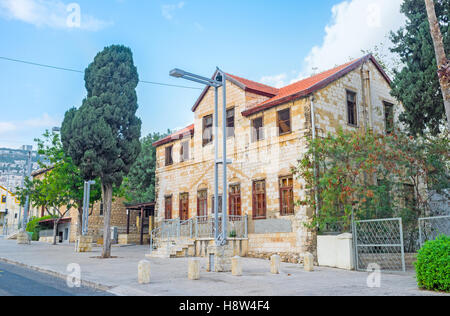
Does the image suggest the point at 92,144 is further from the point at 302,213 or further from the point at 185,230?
the point at 302,213

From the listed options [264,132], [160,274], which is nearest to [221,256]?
[160,274]

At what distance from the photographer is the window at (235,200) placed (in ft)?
64.1

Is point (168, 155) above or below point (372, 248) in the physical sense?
above

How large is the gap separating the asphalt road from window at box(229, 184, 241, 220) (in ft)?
31.5

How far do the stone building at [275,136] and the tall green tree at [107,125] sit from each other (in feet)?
15.2

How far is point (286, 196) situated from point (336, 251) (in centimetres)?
351

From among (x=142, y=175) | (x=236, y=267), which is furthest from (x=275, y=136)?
(x=142, y=175)

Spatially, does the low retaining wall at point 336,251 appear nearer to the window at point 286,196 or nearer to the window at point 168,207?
the window at point 286,196

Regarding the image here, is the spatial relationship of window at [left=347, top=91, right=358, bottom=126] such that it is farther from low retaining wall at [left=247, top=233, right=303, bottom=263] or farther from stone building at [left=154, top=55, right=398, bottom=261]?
low retaining wall at [left=247, top=233, right=303, bottom=263]

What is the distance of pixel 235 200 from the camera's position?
778 inches

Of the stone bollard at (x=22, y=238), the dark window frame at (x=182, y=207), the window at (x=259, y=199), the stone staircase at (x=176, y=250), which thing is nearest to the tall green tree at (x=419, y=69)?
the window at (x=259, y=199)

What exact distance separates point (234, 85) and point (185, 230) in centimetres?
764

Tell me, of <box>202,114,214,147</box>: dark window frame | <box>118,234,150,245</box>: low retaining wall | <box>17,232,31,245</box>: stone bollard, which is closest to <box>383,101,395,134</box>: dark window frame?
<box>202,114,214,147</box>: dark window frame

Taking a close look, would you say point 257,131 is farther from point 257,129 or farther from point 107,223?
point 107,223
